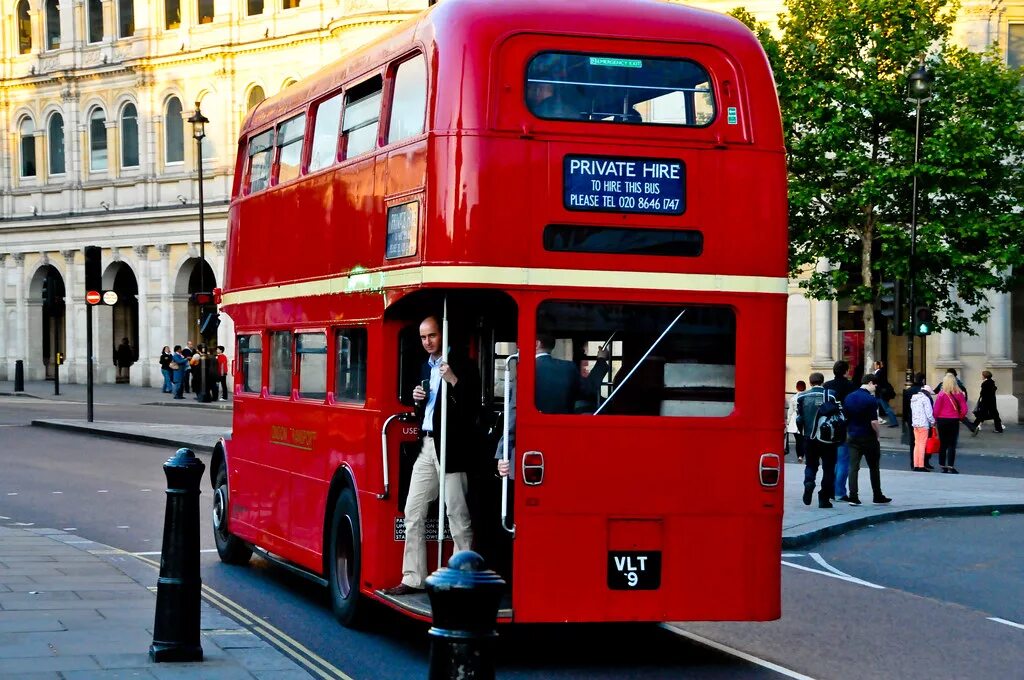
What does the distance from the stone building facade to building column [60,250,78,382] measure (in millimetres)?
54

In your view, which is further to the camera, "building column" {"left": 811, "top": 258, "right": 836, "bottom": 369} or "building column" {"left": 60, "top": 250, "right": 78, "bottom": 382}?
"building column" {"left": 60, "top": 250, "right": 78, "bottom": 382}

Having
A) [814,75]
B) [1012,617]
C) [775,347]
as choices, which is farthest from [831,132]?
[775,347]

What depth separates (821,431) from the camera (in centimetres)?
1916

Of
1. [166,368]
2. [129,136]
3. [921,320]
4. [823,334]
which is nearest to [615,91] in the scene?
[921,320]

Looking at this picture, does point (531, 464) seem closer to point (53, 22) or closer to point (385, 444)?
point (385, 444)

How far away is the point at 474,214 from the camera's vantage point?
31.0ft

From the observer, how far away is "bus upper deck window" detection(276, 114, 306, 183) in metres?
12.7

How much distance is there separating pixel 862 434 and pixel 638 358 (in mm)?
10782

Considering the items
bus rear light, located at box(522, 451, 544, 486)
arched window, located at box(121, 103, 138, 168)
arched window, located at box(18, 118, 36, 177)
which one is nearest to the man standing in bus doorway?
bus rear light, located at box(522, 451, 544, 486)

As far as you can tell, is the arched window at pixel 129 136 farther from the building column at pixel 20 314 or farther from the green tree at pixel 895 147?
the green tree at pixel 895 147

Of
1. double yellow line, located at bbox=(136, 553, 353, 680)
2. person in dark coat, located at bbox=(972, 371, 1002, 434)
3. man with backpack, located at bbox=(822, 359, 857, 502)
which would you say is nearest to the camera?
double yellow line, located at bbox=(136, 553, 353, 680)

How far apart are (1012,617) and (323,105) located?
20.3 ft

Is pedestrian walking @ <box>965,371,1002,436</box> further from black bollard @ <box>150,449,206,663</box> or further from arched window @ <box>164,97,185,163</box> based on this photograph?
arched window @ <box>164,97,185,163</box>

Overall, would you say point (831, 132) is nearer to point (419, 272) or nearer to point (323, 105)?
point (323, 105)
